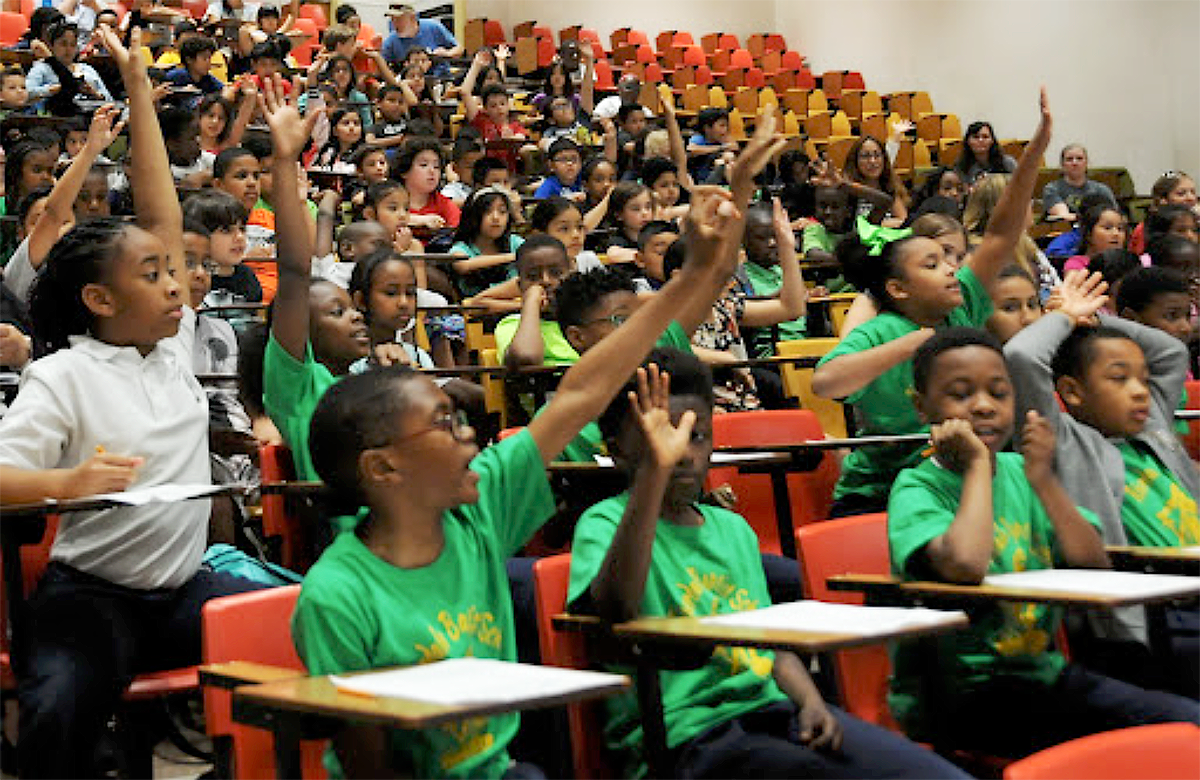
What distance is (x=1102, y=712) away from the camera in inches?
103

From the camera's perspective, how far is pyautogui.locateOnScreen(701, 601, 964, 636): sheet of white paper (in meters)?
2.09

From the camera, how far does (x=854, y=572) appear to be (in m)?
2.98

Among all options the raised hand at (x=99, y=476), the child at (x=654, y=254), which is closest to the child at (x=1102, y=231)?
the child at (x=654, y=254)

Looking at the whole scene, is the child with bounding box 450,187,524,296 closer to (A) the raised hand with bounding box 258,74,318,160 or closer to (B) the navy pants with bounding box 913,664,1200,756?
(A) the raised hand with bounding box 258,74,318,160

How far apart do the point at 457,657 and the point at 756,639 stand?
45 centimetres

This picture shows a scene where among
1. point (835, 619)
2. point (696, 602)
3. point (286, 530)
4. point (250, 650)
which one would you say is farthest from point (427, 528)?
point (286, 530)

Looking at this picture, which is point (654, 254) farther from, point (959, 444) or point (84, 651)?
point (84, 651)

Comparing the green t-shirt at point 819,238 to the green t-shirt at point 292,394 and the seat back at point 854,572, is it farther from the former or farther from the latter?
the seat back at point 854,572

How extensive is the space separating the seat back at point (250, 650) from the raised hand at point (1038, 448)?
1326 mm

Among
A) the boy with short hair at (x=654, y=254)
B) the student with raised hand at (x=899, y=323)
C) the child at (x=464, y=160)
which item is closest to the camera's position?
the student with raised hand at (x=899, y=323)

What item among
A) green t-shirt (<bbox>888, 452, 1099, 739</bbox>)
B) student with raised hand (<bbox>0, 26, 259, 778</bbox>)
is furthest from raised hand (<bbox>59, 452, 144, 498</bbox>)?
green t-shirt (<bbox>888, 452, 1099, 739</bbox>)

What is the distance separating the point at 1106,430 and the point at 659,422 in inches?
52.1

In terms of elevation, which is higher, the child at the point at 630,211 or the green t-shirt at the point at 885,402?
the child at the point at 630,211

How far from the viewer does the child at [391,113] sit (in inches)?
428
